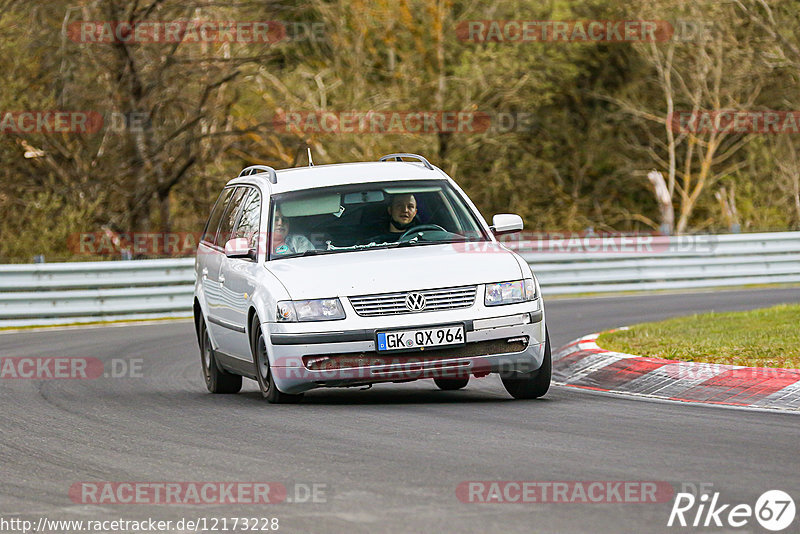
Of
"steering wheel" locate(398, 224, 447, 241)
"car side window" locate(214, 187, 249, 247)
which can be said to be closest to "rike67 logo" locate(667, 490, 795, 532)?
"steering wheel" locate(398, 224, 447, 241)

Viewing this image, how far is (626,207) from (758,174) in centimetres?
527

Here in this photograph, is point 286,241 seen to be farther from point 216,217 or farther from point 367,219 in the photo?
point 216,217

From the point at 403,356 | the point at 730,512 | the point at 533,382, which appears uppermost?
the point at 730,512

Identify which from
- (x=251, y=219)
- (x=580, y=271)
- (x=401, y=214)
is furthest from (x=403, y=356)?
(x=580, y=271)

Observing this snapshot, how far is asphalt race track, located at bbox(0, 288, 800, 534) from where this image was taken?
6.27m

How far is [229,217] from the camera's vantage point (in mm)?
12492

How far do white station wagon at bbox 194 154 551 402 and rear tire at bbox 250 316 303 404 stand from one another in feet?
0.04

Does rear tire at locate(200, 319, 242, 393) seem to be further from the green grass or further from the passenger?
the green grass

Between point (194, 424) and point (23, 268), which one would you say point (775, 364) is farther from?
point (23, 268)

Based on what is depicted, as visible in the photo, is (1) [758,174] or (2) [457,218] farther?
(1) [758,174]

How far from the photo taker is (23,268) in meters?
21.5

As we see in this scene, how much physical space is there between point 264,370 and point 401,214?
164cm

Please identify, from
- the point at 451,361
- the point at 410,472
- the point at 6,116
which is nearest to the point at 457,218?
the point at 451,361

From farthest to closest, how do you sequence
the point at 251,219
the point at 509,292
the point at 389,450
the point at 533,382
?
1. the point at 251,219
2. the point at 533,382
3. the point at 509,292
4. the point at 389,450
